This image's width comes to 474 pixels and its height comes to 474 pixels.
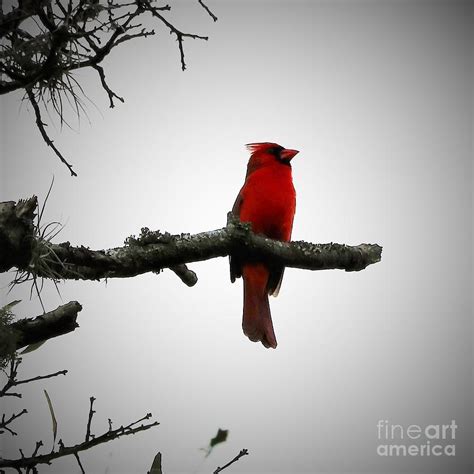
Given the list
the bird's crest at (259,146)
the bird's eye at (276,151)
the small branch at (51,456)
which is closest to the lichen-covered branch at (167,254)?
the small branch at (51,456)

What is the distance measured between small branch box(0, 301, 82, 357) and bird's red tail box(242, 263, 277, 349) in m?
2.69

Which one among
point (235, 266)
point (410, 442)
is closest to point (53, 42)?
point (235, 266)

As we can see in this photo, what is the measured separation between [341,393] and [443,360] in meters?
15.3

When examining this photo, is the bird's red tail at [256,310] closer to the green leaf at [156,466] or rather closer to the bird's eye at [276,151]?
the bird's eye at [276,151]

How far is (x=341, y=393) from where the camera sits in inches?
1336

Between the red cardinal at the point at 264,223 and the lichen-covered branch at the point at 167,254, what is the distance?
3.27 ft

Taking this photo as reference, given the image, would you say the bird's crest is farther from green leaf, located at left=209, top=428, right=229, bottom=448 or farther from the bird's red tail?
green leaf, located at left=209, top=428, right=229, bottom=448

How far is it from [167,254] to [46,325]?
2.50ft

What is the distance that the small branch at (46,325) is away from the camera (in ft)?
6.57

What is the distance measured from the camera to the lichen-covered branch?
212cm

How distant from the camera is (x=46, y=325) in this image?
205 cm

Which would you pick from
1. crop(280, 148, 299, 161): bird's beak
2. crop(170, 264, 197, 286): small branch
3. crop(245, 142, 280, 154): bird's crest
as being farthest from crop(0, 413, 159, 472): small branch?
crop(245, 142, 280, 154): bird's crest

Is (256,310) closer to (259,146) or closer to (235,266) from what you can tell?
(235,266)

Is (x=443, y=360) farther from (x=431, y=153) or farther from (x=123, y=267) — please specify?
(x=431, y=153)
